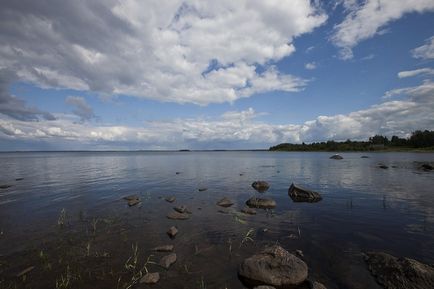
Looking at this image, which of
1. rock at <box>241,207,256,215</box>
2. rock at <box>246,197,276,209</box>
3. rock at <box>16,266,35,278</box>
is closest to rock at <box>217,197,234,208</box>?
rock at <box>246,197,276,209</box>

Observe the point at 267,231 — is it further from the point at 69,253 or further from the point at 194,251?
the point at 69,253

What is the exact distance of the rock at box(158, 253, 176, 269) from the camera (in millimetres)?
13645

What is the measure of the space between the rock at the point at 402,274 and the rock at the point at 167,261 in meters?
9.72

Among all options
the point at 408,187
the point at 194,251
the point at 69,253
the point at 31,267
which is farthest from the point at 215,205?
the point at 408,187

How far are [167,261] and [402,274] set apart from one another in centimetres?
1082

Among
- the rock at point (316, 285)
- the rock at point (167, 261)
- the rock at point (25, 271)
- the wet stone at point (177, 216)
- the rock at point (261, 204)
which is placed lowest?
the rock at point (25, 271)

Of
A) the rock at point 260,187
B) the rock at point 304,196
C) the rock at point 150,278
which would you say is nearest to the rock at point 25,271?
the rock at point 150,278

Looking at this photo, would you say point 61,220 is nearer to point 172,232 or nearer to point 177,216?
point 177,216

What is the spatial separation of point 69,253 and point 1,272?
3.03 m

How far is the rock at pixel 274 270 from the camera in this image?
11.9 meters

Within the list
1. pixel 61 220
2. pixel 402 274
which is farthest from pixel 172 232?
pixel 402 274

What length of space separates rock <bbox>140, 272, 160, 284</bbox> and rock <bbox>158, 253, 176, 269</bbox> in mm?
1091

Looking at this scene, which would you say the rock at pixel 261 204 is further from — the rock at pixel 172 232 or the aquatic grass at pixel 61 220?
the aquatic grass at pixel 61 220

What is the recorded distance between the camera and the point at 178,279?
12.4 meters
